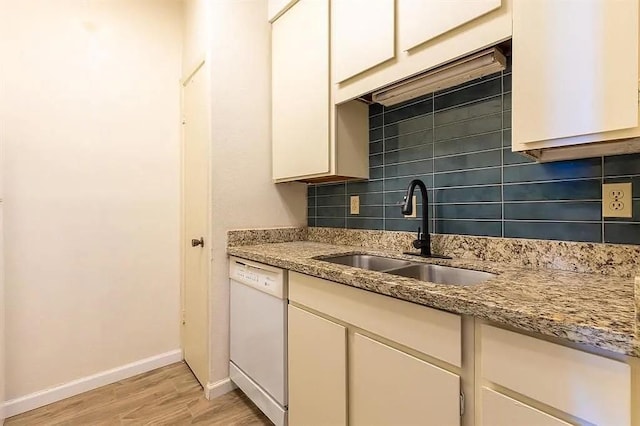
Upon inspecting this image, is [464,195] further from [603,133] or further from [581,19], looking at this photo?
[581,19]

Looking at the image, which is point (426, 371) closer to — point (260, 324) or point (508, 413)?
point (508, 413)

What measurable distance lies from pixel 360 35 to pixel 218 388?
2.07 metres

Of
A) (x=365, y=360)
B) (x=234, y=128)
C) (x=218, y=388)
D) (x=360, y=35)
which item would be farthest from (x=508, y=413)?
(x=234, y=128)

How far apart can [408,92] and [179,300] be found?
2.07 metres

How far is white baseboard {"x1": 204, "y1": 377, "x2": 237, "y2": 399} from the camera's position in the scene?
1893mm

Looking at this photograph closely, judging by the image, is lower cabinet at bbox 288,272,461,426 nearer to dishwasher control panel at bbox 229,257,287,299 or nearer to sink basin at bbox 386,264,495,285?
dishwasher control panel at bbox 229,257,287,299

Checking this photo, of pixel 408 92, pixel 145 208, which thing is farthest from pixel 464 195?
pixel 145 208

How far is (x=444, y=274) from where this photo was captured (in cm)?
134

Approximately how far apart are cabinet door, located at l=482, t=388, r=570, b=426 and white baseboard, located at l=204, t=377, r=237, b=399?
1589mm

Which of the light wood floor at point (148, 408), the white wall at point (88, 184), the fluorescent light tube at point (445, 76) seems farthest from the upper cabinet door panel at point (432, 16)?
the light wood floor at point (148, 408)

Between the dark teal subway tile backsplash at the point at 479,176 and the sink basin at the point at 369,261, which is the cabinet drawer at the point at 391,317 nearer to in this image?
the sink basin at the point at 369,261

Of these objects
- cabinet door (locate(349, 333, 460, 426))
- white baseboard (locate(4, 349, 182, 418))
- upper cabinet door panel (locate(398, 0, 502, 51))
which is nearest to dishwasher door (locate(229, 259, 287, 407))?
cabinet door (locate(349, 333, 460, 426))

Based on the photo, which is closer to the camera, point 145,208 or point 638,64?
point 638,64

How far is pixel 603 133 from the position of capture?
2.73ft
